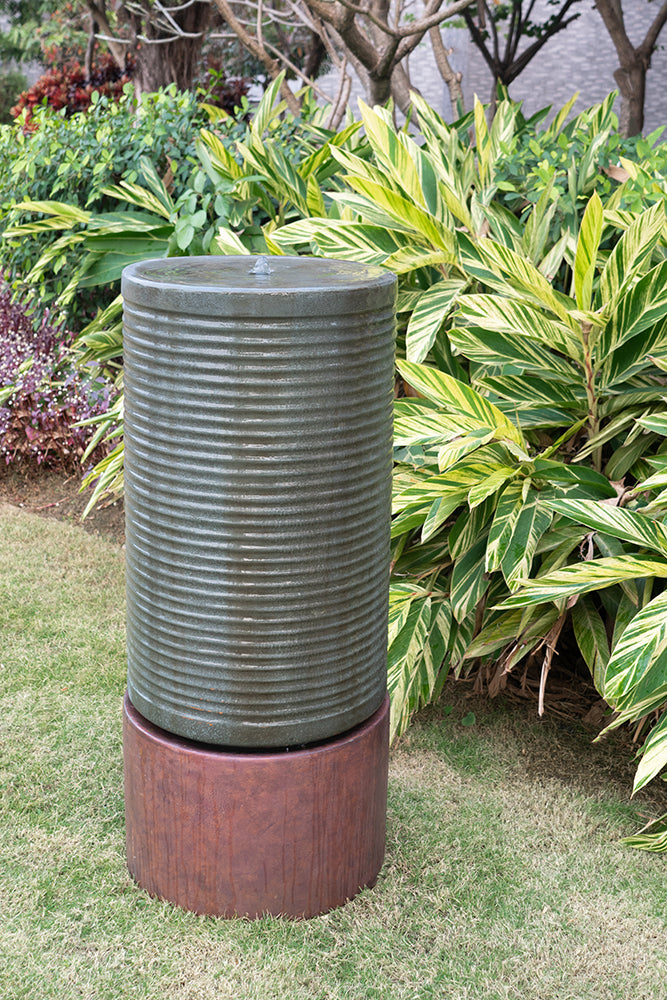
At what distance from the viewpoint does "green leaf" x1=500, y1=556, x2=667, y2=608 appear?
8.30ft

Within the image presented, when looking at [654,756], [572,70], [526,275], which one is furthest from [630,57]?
[572,70]

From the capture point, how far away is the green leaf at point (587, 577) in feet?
8.30

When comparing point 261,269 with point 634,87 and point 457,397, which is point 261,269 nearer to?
point 457,397

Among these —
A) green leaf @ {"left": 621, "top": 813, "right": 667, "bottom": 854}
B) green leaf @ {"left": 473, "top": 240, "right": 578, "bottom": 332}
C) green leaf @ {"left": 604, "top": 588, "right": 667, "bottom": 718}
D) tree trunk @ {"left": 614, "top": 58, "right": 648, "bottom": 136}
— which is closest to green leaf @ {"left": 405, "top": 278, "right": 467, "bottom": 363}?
green leaf @ {"left": 473, "top": 240, "right": 578, "bottom": 332}

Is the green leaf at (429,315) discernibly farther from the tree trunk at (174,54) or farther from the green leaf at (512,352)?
the tree trunk at (174,54)

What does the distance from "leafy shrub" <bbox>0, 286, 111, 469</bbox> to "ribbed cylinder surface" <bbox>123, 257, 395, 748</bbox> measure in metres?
2.91

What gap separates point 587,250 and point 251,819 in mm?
1662

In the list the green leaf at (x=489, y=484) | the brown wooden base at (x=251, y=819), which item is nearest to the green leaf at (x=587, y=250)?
the green leaf at (x=489, y=484)

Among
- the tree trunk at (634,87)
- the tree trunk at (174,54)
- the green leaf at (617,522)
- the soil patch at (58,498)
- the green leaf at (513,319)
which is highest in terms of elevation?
the tree trunk at (174,54)

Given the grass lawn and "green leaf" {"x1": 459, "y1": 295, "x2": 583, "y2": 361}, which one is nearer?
the grass lawn

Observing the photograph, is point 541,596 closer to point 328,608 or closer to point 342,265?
point 328,608

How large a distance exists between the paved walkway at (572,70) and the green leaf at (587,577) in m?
12.8

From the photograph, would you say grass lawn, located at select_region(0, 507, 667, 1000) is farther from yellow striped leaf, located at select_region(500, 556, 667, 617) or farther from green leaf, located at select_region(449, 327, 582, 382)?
green leaf, located at select_region(449, 327, 582, 382)

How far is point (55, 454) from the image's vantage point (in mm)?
5262
